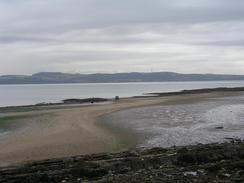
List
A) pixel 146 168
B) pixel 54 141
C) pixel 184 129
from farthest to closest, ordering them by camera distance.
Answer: pixel 184 129 < pixel 54 141 < pixel 146 168

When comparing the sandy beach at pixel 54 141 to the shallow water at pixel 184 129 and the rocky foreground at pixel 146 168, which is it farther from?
the rocky foreground at pixel 146 168

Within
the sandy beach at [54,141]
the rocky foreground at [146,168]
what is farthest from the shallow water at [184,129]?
the rocky foreground at [146,168]

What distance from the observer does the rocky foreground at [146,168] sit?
1165cm

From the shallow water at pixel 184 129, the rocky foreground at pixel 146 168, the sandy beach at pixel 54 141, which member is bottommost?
the sandy beach at pixel 54 141

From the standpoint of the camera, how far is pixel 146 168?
1323 cm

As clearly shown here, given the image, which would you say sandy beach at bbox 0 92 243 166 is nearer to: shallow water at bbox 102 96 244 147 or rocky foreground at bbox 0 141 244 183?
shallow water at bbox 102 96 244 147

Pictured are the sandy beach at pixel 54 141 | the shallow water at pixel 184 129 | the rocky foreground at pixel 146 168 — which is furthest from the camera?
the shallow water at pixel 184 129

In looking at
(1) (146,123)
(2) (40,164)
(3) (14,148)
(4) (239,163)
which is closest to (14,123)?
(1) (146,123)

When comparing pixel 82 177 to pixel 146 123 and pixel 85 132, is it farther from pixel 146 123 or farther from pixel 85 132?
pixel 146 123

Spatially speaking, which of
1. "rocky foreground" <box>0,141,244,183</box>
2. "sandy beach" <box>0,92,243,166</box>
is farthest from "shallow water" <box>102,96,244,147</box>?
"rocky foreground" <box>0,141,244,183</box>

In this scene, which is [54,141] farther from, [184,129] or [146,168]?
[146,168]

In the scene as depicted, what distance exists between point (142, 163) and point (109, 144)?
7397 millimetres

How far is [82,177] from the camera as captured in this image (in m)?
12.3

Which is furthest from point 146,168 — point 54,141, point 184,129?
point 184,129
